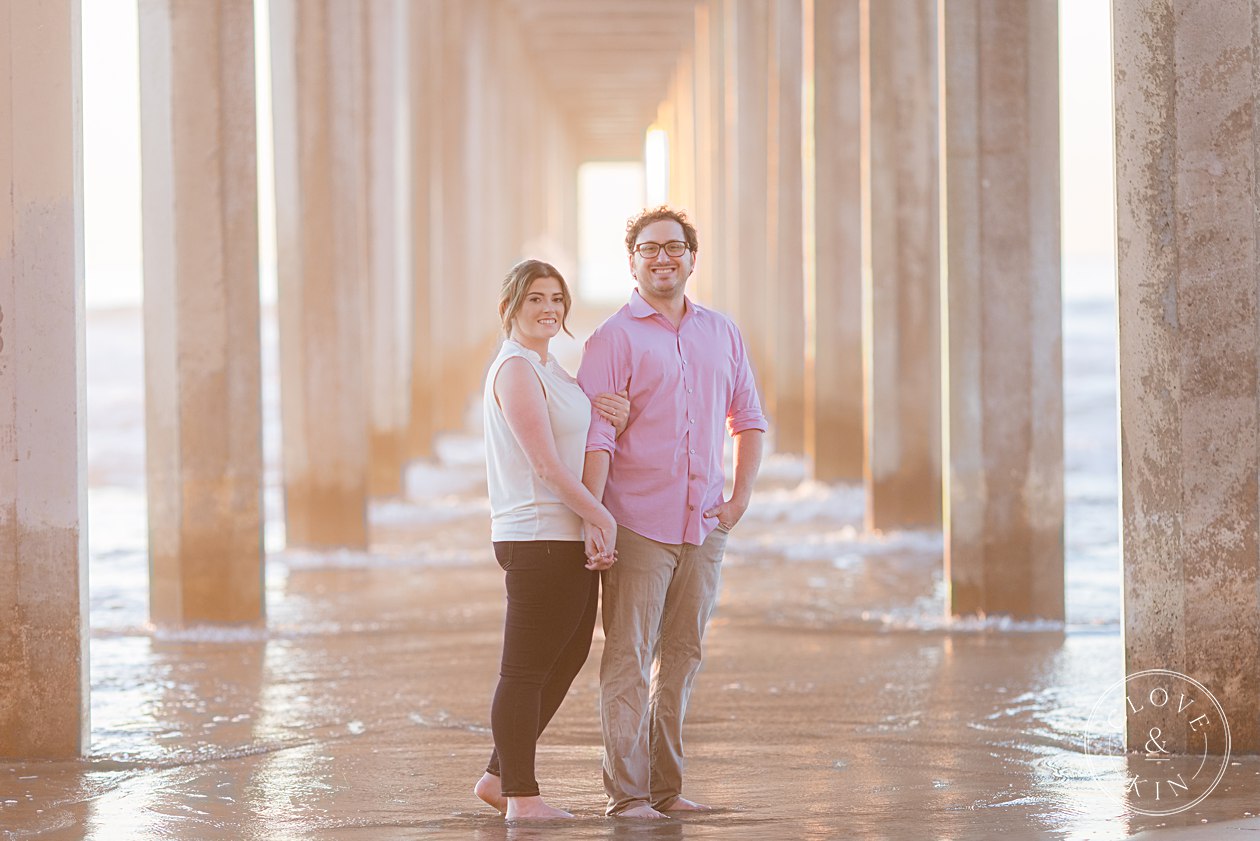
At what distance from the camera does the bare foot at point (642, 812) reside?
440 centimetres

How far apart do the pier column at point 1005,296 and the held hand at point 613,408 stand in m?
4.00

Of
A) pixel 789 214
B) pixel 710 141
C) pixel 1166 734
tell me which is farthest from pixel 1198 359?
pixel 710 141

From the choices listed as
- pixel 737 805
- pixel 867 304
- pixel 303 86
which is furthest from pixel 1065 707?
pixel 303 86

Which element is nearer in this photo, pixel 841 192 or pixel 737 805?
pixel 737 805

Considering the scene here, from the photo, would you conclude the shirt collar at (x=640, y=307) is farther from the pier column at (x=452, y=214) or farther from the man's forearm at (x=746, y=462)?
the pier column at (x=452, y=214)

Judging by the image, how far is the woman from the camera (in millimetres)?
4301

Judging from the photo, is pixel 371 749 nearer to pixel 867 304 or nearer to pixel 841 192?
pixel 867 304

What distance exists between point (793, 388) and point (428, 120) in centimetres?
556

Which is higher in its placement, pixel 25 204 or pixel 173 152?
pixel 173 152

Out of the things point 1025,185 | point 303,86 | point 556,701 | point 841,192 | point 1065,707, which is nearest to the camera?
point 556,701

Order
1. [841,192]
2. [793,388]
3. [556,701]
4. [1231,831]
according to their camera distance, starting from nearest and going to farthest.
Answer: [1231,831], [556,701], [841,192], [793,388]

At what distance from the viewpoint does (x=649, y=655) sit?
446 centimetres

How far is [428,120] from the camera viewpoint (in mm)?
20047

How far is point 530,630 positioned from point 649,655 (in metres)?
0.34
